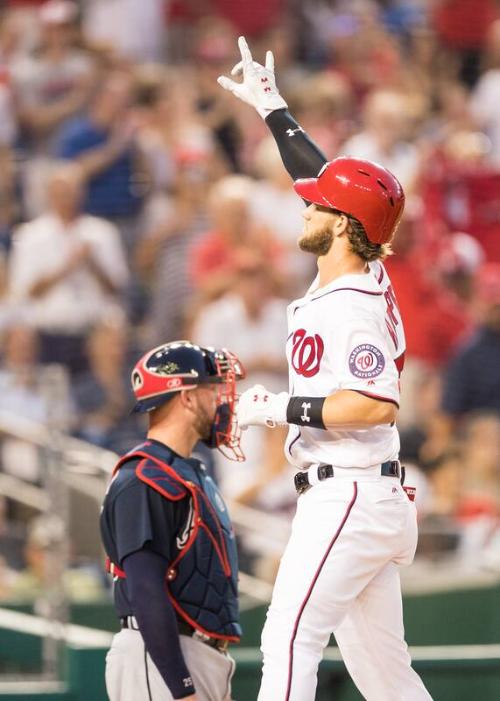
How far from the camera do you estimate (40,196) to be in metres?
Result: 9.06

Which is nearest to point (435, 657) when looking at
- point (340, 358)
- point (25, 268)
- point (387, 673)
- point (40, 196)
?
point (387, 673)

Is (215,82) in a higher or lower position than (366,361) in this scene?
higher

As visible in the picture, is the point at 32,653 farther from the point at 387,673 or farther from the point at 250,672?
the point at 387,673

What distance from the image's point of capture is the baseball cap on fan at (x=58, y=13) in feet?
31.6

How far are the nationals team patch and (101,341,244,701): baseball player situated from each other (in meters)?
0.49

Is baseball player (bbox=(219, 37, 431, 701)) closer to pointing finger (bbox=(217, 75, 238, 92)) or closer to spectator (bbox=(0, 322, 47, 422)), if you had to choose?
pointing finger (bbox=(217, 75, 238, 92))

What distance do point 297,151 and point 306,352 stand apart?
0.87 m

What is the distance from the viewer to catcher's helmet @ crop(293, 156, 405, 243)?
395 centimetres

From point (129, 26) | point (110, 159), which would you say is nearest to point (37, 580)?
point (110, 159)

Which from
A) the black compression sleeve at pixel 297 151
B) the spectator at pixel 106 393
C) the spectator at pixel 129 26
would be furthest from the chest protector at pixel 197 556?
the spectator at pixel 129 26

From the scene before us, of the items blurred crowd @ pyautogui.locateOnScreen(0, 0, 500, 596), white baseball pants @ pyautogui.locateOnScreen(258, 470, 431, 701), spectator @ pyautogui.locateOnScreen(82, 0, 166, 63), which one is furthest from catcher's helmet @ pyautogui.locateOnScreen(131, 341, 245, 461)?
spectator @ pyautogui.locateOnScreen(82, 0, 166, 63)

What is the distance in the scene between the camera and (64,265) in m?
8.47

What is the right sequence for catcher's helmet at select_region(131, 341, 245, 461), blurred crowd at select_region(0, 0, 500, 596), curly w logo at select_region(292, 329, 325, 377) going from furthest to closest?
blurred crowd at select_region(0, 0, 500, 596) < catcher's helmet at select_region(131, 341, 245, 461) < curly w logo at select_region(292, 329, 325, 377)

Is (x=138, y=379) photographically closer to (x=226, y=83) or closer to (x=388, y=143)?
(x=226, y=83)
